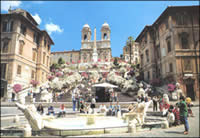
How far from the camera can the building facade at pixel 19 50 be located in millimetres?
26673

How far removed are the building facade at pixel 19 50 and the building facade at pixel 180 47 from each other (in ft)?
85.9

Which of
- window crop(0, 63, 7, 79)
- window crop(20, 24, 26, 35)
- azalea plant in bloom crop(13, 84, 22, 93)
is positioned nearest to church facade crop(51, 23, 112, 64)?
window crop(20, 24, 26, 35)

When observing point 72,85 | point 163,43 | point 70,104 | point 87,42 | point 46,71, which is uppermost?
point 87,42

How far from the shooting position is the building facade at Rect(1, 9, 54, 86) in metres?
26.7

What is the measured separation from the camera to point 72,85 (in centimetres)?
2938

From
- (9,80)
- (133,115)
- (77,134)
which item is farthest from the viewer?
(9,80)

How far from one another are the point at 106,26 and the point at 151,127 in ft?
241

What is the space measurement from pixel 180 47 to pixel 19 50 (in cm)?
2823

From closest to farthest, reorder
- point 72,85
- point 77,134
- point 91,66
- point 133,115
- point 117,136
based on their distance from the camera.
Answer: point 117,136, point 77,134, point 133,115, point 72,85, point 91,66

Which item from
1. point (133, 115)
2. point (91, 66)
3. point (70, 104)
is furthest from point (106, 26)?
point (133, 115)

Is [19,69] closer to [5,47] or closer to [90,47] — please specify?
[5,47]

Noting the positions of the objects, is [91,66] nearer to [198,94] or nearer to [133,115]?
[198,94]

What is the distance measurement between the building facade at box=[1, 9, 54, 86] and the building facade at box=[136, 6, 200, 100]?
26178mm

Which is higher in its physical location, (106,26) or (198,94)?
(106,26)
